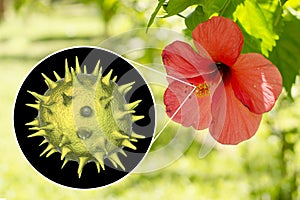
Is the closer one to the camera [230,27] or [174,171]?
[230,27]

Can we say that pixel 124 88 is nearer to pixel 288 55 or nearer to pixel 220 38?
pixel 220 38

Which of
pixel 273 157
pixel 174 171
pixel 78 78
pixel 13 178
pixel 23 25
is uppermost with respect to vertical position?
pixel 23 25

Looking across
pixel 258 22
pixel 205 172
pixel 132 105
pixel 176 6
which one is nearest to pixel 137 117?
pixel 132 105

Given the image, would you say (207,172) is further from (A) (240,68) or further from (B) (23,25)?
(B) (23,25)

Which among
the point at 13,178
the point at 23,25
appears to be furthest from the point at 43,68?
the point at 23,25

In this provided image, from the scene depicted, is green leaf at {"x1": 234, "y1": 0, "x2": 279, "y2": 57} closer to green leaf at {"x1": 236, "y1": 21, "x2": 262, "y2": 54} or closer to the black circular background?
green leaf at {"x1": 236, "y1": 21, "x2": 262, "y2": 54}

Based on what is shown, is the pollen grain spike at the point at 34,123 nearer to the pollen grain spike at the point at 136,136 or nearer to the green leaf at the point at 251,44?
the pollen grain spike at the point at 136,136
